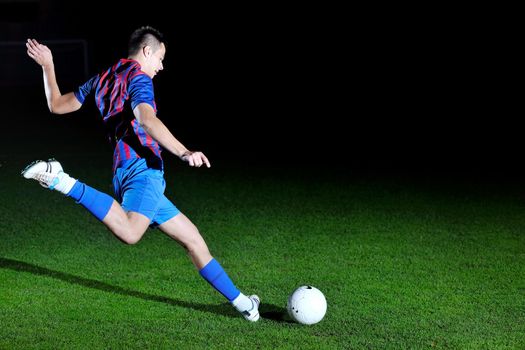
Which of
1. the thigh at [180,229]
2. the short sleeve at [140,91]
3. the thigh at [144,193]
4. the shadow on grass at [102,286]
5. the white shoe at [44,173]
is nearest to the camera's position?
the white shoe at [44,173]

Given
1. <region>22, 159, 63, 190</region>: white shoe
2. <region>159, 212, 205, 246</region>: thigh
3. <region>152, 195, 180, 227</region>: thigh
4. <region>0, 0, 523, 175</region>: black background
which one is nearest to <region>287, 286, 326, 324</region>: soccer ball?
<region>159, 212, 205, 246</region>: thigh

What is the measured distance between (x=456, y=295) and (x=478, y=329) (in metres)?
0.72

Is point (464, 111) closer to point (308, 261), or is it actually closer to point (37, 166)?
point (308, 261)

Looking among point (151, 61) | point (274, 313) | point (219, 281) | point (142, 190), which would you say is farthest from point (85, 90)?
point (274, 313)

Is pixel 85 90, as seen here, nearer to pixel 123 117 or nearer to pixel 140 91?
pixel 123 117

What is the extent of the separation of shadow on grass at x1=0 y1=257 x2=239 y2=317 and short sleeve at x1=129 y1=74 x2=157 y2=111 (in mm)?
1450

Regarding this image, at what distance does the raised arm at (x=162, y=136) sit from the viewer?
4.39 metres

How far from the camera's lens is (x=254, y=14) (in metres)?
25.9

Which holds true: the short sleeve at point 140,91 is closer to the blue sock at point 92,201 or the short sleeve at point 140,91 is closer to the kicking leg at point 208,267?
the blue sock at point 92,201

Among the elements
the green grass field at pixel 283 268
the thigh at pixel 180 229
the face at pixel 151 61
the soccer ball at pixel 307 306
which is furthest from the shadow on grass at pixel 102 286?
the face at pixel 151 61

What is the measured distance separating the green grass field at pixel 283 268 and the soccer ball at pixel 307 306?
2.8 inches

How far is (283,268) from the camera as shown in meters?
6.52

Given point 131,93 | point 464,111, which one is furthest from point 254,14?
point 131,93

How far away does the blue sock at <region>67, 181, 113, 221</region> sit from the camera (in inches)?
186
